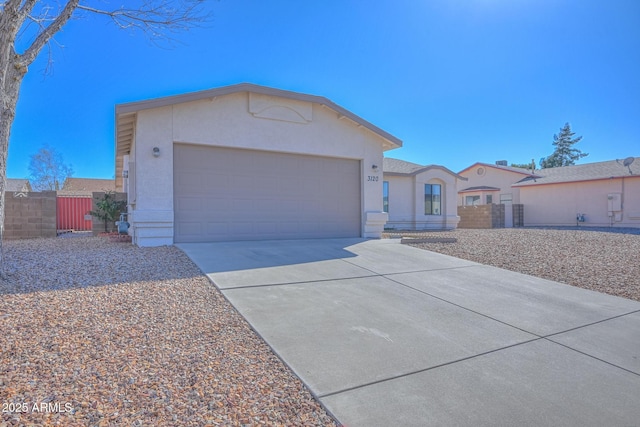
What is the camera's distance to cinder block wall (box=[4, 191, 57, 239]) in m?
10.9

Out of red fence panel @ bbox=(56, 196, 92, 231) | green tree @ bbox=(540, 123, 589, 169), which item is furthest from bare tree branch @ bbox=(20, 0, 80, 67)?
green tree @ bbox=(540, 123, 589, 169)

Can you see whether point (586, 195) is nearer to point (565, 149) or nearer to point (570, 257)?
point (570, 257)

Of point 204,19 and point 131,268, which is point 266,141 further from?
point 131,268

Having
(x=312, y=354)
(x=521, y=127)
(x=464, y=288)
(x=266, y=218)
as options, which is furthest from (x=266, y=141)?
(x=521, y=127)

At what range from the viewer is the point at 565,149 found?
160 feet

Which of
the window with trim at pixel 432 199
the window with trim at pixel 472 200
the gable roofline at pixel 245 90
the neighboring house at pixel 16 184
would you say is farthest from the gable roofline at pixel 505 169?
the neighboring house at pixel 16 184

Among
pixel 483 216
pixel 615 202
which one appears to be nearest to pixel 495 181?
pixel 615 202

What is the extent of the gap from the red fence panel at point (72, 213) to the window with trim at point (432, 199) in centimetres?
1649

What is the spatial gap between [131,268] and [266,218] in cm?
430

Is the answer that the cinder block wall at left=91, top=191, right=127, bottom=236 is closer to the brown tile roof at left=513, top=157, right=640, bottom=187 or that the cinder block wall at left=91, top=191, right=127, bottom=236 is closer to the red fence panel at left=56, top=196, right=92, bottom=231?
the red fence panel at left=56, top=196, right=92, bottom=231

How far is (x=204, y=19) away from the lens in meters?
6.67

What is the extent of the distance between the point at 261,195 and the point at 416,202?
10.1m

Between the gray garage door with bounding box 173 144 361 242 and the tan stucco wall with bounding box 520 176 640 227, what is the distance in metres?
18.4

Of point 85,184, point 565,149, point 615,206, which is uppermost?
point 565,149
